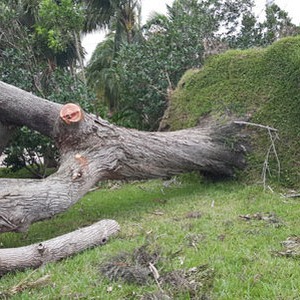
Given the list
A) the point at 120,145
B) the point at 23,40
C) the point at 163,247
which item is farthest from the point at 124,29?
the point at 163,247

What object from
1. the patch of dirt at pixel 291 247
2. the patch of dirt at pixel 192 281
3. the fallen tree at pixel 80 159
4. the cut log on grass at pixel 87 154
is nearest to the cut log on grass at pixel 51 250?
the fallen tree at pixel 80 159

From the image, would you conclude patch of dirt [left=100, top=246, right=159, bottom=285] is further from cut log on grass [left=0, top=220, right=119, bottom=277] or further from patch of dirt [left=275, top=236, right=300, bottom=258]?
patch of dirt [left=275, top=236, right=300, bottom=258]

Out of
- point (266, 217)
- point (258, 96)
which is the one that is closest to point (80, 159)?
point (266, 217)

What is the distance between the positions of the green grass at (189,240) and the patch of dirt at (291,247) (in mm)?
76

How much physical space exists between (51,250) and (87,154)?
204 cm

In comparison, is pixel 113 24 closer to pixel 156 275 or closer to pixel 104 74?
pixel 104 74

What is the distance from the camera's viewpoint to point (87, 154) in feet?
19.4

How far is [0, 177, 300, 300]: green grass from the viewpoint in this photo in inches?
126

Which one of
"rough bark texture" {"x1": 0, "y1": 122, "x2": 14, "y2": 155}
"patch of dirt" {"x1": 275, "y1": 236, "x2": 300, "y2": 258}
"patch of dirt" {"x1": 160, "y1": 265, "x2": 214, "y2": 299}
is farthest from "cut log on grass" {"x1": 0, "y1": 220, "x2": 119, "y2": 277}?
"rough bark texture" {"x1": 0, "y1": 122, "x2": 14, "y2": 155}

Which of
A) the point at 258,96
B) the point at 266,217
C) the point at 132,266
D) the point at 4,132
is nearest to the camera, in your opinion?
the point at 132,266

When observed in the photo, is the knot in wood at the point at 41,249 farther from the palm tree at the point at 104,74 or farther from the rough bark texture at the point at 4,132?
the palm tree at the point at 104,74

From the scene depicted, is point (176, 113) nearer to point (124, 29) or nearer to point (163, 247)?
point (163, 247)

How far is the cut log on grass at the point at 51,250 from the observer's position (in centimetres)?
384

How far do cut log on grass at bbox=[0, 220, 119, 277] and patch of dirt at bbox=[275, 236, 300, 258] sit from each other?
5.86 feet
